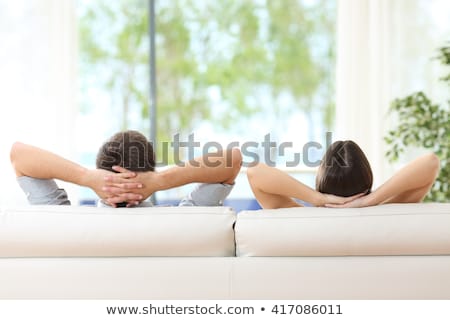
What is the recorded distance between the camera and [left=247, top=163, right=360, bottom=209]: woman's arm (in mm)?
1896

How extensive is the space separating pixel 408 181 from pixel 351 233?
0.29 metres

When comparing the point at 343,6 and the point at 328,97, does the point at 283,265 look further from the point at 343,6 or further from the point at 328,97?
the point at 328,97

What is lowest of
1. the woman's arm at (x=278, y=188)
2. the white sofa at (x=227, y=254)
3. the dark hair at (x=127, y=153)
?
the white sofa at (x=227, y=254)

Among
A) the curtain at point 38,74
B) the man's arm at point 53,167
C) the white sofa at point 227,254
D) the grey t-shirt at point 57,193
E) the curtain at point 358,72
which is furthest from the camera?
the curtain at point 358,72

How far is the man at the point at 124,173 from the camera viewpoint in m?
1.96

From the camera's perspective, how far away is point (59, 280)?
68.1 inches

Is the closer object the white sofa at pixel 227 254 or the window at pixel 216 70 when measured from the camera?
the white sofa at pixel 227 254

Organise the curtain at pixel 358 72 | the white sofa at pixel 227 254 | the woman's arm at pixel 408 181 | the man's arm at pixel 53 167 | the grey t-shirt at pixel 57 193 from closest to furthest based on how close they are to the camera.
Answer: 1. the white sofa at pixel 227 254
2. the woman's arm at pixel 408 181
3. the man's arm at pixel 53 167
4. the grey t-shirt at pixel 57 193
5. the curtain at pixel 358 72

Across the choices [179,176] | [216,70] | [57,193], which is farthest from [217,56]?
[179,176]

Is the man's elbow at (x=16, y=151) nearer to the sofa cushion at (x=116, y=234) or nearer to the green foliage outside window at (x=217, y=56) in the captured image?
the sofa cushion at (x=116, y=234)

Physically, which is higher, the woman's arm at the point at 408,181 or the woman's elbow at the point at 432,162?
the woman's elbow at the point at 432,162

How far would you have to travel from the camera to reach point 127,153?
2.03 metres

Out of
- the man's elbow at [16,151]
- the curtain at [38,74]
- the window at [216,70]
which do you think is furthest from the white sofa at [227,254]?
the window at [216,70]
